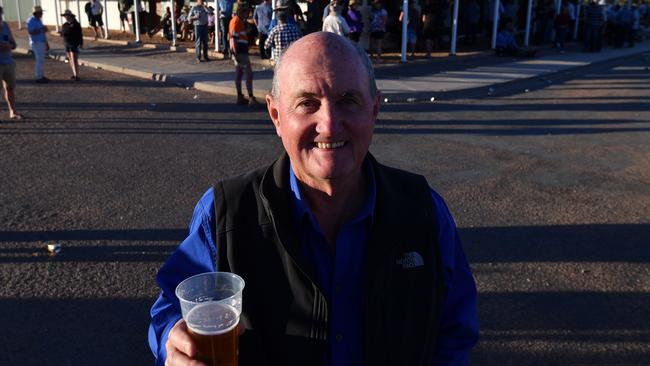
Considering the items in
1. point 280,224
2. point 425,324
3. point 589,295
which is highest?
point 280,224

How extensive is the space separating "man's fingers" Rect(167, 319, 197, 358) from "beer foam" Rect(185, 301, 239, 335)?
39mm

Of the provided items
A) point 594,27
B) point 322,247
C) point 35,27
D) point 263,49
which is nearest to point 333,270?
point 322,247

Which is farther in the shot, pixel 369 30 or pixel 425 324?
pixel 369 30

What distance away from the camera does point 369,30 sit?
18.1 meters

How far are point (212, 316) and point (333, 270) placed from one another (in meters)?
0.48

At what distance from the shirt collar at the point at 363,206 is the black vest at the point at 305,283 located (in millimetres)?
37

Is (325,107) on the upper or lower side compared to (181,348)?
upper

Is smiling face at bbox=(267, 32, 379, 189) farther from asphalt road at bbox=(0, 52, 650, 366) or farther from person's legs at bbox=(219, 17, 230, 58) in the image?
person's legs at bbox=(219, 17, 230, 58)

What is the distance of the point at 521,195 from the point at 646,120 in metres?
5.94

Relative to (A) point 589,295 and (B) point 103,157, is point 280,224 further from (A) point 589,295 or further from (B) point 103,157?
(B) point 103,157

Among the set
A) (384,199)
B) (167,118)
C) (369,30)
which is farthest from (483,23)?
(384,199)

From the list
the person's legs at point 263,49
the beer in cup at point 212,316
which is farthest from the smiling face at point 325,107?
the person's legs at point 263,49

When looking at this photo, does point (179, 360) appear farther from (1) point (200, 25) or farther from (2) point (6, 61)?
(1) point (200, 25)

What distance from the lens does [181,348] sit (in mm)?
1516
